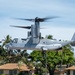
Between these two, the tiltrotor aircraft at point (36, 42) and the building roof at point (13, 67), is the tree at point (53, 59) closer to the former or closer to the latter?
the building roof at point (13, 67)

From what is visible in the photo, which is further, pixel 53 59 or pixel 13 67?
pixel 53 59

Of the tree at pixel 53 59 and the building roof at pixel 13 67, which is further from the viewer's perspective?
the tree at pixel 53 59

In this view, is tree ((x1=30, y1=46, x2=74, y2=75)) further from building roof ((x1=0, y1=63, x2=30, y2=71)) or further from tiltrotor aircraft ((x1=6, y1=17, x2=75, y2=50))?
tiltrotor aircraft ((x1=6, y1=17, x2=75, y2=50))

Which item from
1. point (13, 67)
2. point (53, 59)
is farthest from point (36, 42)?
point (53, 59)

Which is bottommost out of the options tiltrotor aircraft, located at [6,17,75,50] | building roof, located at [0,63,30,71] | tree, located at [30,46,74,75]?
building roof, located at [0,63,30,71]

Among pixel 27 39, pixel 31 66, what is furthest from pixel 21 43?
pixel 31 66

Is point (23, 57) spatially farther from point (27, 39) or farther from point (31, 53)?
point (27, 39)

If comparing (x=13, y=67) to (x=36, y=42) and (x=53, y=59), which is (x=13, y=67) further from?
(x=36, y=42)

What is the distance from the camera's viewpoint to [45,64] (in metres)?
98.9

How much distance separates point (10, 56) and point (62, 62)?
1450 centimetres

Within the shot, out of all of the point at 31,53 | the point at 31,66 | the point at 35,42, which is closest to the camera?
the point at 35,42

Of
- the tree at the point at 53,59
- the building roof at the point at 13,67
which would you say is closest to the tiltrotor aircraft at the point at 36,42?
the building roof at the point at 13,67

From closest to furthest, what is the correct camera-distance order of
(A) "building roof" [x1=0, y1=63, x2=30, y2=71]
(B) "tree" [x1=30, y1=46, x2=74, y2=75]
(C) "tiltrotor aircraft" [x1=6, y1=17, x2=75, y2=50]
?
(C) "tiltrotor aircraft" [x1=6, y1=17, x2=75, y2=50], (A) "building roof" [x1=0, y1=63, x2=30, y2=71], (B) "tree" [x1=30, y1=46, x2=74, y2=75]

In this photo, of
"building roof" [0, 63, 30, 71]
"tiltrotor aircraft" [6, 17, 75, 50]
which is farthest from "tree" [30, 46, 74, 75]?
"tiltrotor aircraft" [6, 17, 75, 50]
